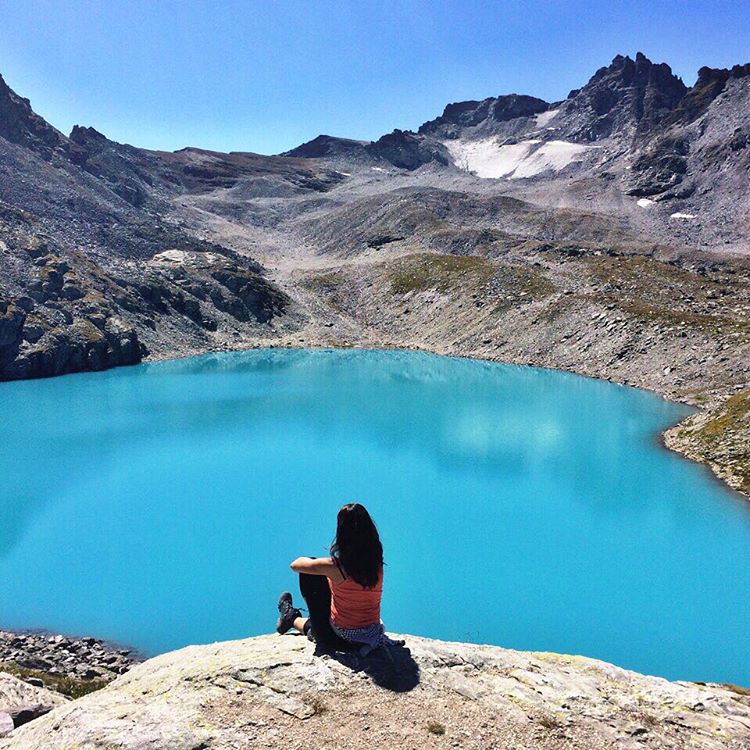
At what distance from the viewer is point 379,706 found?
7.98 metres

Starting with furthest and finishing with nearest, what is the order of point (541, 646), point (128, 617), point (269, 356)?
point (269, 356) < point (128, 617) < point (541, 646)

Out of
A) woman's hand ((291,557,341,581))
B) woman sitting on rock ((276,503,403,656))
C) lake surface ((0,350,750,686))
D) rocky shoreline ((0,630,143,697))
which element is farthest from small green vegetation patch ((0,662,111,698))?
woman's hand ((291,557,341,581))

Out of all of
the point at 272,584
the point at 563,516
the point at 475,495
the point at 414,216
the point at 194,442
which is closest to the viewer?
the point at 272,584

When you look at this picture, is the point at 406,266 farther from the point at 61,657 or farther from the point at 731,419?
the point at 61,657

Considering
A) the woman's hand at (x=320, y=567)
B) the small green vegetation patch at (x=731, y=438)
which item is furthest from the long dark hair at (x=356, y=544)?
the small green vegetation patch at (x=731, y=438)

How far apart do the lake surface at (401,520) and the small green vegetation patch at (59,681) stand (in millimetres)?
2991

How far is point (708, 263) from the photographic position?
329 feet

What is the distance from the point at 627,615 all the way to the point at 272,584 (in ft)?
37.0

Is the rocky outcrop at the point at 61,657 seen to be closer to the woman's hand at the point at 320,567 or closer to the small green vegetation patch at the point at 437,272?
the woman's hand at the point at 320,567

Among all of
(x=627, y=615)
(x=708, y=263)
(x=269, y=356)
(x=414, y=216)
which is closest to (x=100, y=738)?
(x=627, y=615)

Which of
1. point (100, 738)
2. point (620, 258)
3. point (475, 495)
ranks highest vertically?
point (620, 258)

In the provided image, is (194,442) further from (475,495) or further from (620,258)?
(620,258)

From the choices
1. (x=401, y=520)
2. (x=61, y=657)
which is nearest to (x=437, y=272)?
(x=401, y=520)

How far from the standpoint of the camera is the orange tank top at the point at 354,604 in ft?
29.4
